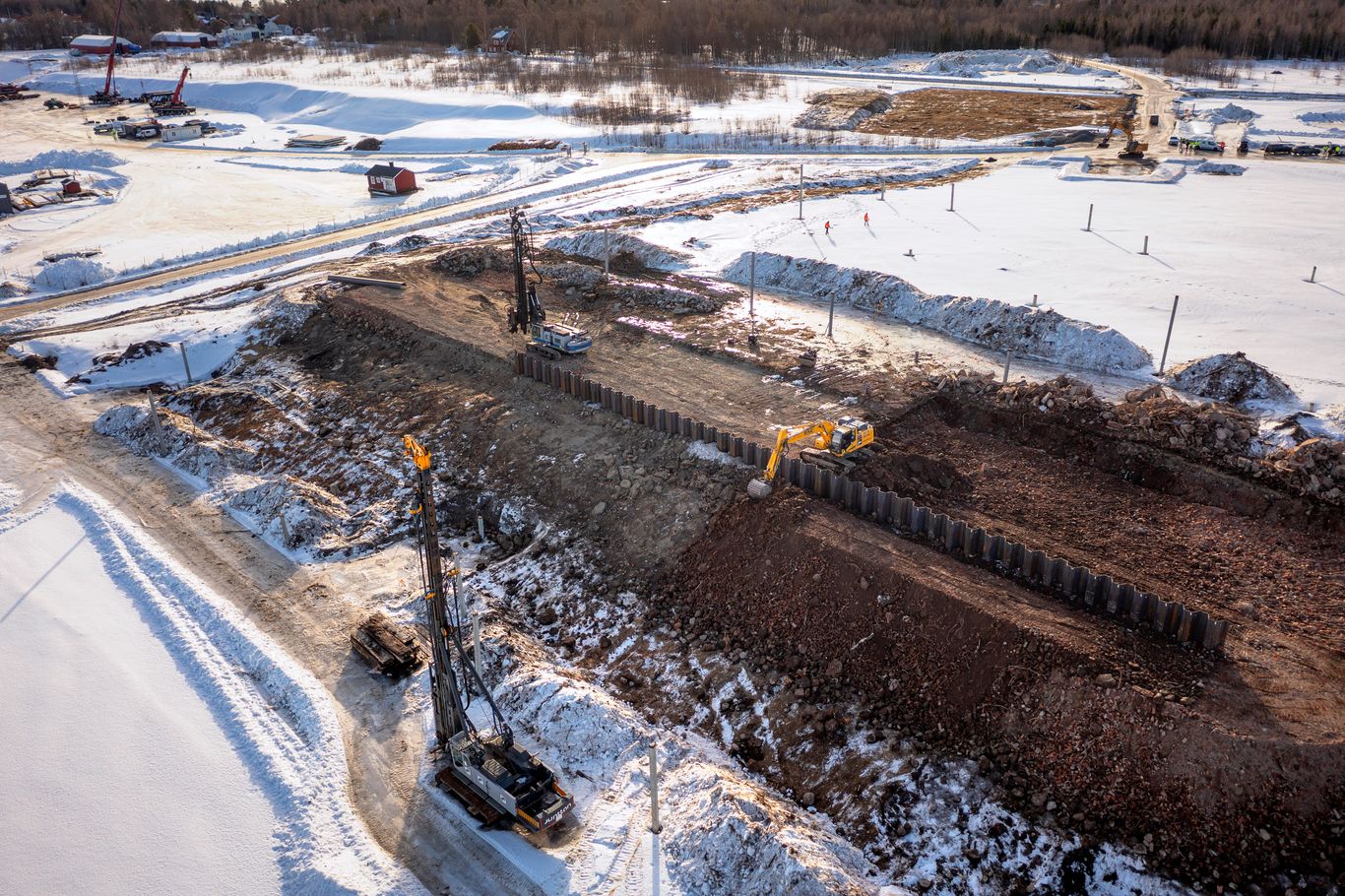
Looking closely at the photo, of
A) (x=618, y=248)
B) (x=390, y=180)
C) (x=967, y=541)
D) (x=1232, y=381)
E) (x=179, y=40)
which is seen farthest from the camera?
(x=179, y=40)

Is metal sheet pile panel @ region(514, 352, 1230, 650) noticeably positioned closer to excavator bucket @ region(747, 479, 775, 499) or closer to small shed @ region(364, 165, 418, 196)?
excavator bucket @ region(747, 479, 775, 499)

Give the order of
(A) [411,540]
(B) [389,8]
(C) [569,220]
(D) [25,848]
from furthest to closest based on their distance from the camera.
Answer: (B) [389,8] < (C) [569,220] < (A) [411,540] < (D) [25,848]

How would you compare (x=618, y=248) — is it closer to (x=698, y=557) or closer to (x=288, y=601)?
(x=698, y=557)

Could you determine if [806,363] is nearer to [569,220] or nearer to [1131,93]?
[569,220]

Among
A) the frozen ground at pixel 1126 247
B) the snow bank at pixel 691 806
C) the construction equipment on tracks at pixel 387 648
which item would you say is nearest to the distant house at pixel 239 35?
the frozen ground at pixel 1126 247

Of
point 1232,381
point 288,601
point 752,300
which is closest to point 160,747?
point 288,601

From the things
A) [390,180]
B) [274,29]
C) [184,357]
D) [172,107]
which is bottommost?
[184,357]

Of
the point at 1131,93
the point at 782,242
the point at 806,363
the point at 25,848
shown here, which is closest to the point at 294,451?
the point at 25,848
